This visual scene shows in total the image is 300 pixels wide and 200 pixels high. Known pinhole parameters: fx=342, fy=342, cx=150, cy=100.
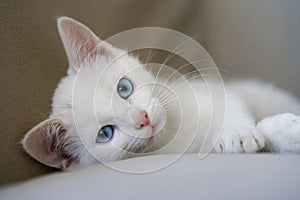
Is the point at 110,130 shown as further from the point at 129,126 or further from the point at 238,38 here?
the point at 238,38

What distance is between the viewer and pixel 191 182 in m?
0.51

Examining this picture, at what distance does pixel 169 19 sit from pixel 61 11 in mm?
362

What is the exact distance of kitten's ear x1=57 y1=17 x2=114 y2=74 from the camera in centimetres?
80

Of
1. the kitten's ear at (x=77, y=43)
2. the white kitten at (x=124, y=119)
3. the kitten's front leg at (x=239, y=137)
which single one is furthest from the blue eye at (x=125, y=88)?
the kitten's front leg at (x=239, y=137)

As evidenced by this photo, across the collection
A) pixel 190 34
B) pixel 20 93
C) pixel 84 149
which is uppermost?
pixel 190 34

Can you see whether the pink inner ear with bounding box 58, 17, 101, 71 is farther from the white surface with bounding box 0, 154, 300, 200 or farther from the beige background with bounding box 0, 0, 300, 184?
the white surface with bounding box 0, 154, 300, 200

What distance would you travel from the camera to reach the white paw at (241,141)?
2.28 ft

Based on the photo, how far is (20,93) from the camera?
2.69 feet

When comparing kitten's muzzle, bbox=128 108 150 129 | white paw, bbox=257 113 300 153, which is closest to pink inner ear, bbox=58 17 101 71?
kitten's muzzle, bbox=128 108 150 129

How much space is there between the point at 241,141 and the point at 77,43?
44 cm

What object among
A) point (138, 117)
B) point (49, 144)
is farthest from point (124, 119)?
point (49, 144)

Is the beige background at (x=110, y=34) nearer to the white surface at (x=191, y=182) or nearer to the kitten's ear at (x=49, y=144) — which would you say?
the kitten's ear at (x=49, y=144)

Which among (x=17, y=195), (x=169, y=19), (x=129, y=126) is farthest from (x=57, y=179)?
(x=169, y=19)

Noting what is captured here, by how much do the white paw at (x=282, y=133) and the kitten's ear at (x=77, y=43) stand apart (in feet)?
1.40
